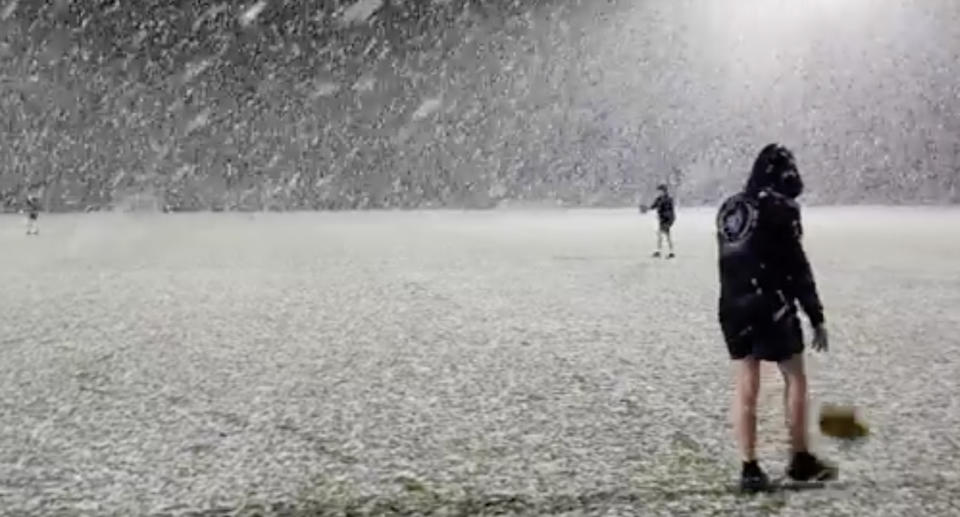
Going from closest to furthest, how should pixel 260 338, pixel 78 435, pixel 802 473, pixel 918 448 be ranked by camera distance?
pixel 802 473, pixel 918 448, pixel 78 435, pixel 260 338

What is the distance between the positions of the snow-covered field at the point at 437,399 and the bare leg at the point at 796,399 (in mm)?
319

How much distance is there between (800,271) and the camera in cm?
532

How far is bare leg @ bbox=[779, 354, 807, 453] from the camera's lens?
5.46 m

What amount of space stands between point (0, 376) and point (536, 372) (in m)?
4.77

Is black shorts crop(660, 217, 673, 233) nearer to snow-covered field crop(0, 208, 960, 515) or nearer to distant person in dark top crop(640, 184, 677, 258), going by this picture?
distant person in dark top crop(640, 184, 677, 258)

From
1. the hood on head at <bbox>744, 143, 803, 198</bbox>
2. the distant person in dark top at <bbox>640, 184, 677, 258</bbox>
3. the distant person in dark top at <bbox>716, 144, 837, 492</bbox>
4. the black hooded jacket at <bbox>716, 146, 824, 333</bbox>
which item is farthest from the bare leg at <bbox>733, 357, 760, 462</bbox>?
the distant person in dark top at <bbox>640, 184, 677, 258</bbox>

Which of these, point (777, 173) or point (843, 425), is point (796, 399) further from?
point (843, 425)

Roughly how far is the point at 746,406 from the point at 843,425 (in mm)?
1653

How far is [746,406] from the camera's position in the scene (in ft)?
18.3

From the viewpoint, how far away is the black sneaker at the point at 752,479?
5.54 metres

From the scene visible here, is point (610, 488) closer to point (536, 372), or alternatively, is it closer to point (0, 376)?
point (536, 372)

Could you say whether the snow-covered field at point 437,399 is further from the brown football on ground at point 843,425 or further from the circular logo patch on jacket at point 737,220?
the circular logo patch on jacket at point 737,220

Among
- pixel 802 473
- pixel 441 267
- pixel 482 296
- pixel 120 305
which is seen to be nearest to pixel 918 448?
pixel 802 473

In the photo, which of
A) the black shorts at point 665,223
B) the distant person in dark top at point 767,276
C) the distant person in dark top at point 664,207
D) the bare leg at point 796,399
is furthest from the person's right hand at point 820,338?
the black shorts at point 665,223
